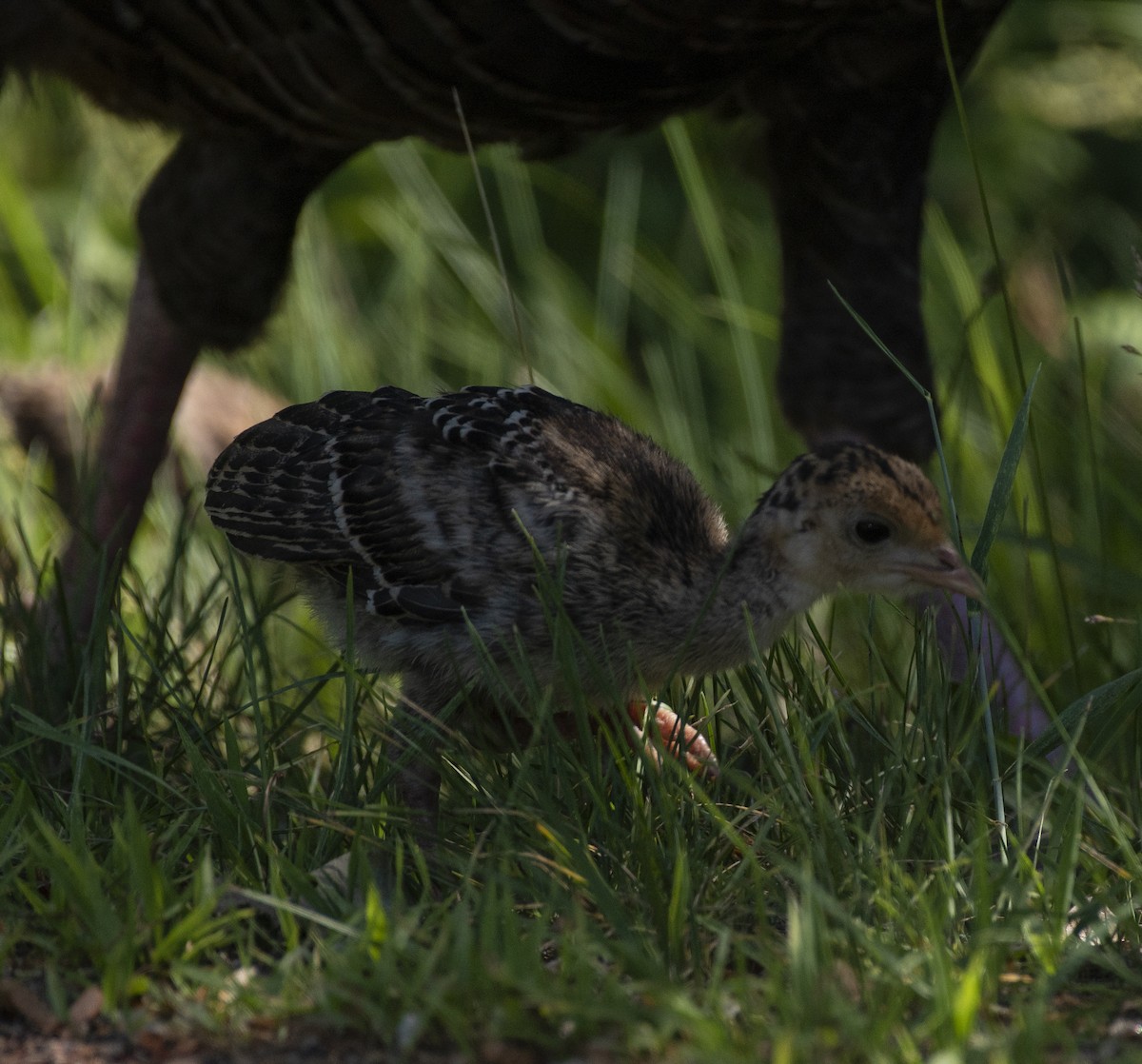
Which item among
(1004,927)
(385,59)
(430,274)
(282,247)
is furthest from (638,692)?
(430,274)

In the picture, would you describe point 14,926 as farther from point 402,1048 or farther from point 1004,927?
point 1004,927

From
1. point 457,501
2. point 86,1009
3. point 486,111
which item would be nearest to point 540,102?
point 486,111

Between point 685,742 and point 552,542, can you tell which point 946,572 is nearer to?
point 685,742

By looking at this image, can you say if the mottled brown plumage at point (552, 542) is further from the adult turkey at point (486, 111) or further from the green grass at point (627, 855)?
the adult turkey at point (486, 111)

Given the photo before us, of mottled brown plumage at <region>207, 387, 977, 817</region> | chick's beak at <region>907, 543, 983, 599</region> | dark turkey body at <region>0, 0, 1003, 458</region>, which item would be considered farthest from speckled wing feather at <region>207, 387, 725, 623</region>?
dark turkey body at <region>0, 0, 1003, 458</region>

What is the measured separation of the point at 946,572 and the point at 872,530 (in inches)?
5.1

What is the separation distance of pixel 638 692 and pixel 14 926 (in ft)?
3.60

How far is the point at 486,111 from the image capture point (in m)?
3.64

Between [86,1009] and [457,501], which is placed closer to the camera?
[86,1009]

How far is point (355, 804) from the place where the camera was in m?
2.64

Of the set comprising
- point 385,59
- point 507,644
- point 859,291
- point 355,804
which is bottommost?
point 355,804

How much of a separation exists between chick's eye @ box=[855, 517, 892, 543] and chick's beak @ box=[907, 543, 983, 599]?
0.22ft

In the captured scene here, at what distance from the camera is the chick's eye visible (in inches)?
105

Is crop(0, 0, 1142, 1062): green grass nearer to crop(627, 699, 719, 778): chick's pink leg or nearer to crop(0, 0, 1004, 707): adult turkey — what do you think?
crop(627, 699, 719, 778): chick's pink leg
